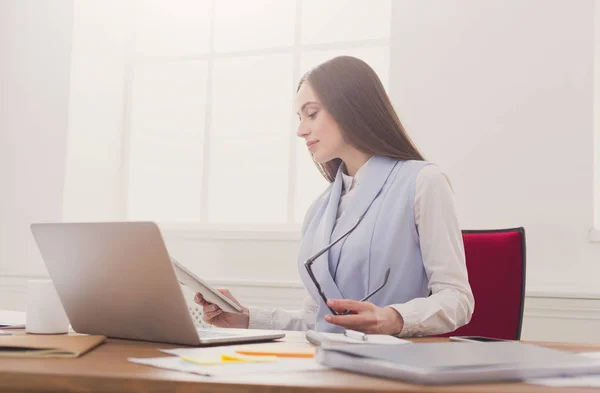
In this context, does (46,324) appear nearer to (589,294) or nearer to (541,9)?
(589,294)

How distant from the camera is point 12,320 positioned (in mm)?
1438

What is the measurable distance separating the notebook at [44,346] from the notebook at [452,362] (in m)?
0.33

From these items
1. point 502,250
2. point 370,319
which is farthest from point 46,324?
point 502,250

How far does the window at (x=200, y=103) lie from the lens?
10.4 feet

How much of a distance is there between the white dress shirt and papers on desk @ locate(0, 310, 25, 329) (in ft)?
1.77

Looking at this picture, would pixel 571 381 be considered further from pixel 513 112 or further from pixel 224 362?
pixel 513 112

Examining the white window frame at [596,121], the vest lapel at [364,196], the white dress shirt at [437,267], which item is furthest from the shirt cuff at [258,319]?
the white window frame at [596,121]

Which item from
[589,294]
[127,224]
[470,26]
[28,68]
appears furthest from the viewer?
[28,68]

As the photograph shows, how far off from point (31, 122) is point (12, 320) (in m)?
1.91

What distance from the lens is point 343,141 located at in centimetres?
196

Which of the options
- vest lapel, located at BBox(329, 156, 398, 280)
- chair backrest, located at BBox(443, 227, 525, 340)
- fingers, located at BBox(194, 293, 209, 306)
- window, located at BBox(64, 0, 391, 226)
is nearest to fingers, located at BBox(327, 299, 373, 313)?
fingers, located at BBox(194, 293, 209, 306)

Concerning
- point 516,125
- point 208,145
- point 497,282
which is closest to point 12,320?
point 497,282

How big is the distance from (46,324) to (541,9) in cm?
204

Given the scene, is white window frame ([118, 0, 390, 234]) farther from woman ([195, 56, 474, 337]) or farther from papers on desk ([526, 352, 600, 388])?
papers on desk ([526, 352, 600, 388])
